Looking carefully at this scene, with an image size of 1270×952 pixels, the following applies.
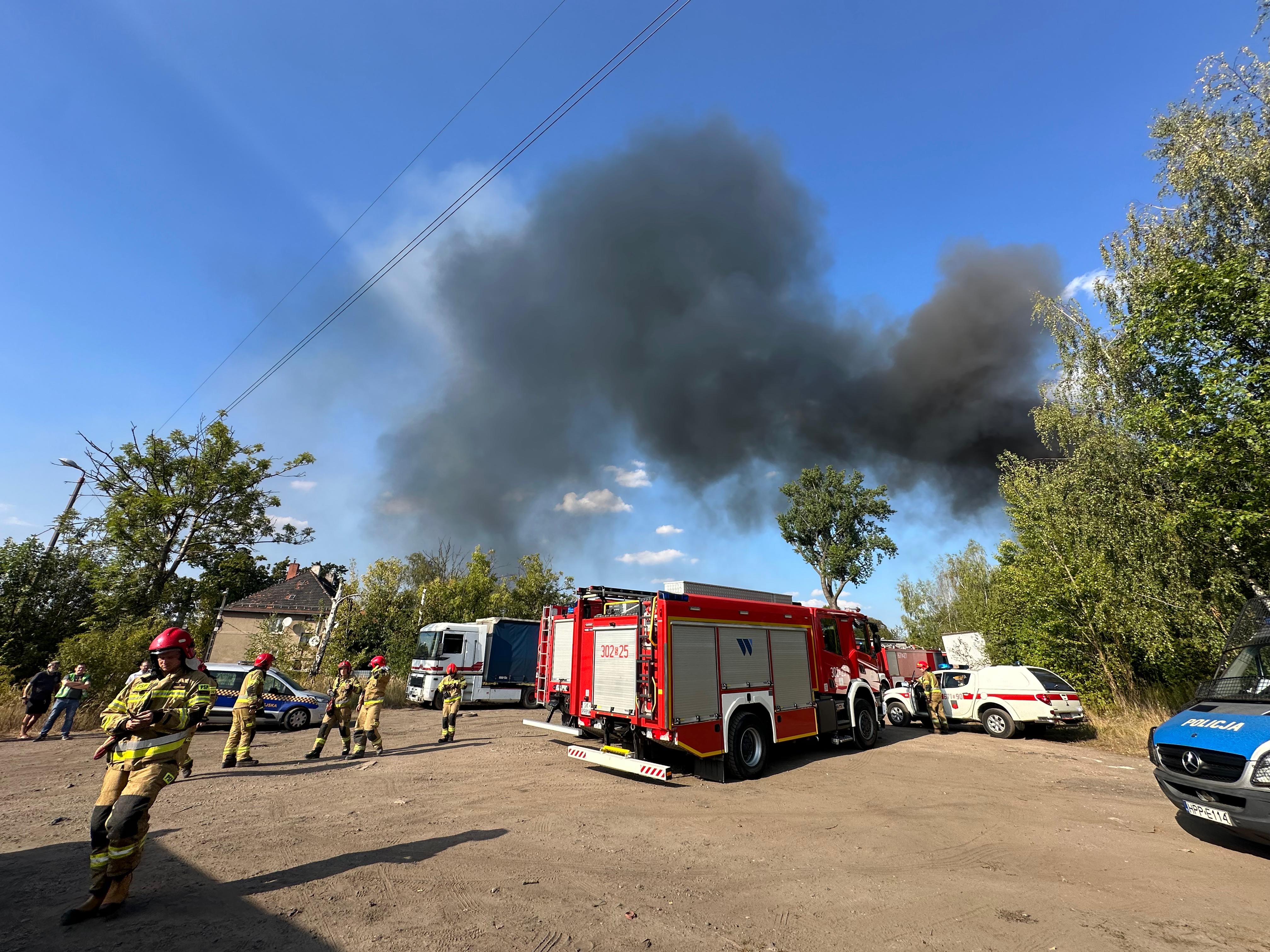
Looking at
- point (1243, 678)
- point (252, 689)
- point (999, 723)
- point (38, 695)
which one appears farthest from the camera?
point (999, 723)

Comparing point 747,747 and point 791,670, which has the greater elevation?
point 791,670

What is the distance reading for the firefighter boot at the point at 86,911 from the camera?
3.60m

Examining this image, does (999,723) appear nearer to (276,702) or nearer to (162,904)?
(162,904)

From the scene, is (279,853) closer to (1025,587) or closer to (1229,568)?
(1229,568)

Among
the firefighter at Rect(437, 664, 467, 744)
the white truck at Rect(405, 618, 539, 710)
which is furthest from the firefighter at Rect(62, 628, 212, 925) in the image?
the white truck at Rect(405, 618, 539, 710)

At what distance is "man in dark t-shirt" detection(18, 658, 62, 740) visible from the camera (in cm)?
1165

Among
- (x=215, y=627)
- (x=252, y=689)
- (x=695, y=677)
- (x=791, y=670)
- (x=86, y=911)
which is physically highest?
(x=215, y=627)

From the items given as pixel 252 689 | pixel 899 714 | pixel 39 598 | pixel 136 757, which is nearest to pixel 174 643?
pixel 136 757

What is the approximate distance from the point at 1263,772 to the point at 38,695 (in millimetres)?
19828

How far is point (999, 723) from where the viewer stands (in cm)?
1424

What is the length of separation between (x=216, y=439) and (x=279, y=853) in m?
22.5

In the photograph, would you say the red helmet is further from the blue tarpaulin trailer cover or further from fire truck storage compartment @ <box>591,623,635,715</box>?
the blue tarpaulin trailer cover

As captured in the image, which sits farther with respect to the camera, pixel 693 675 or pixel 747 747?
pixel 747 747

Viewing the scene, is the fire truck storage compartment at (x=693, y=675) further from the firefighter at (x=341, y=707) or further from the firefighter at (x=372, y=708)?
the firefighter at (x=341, y=707)
